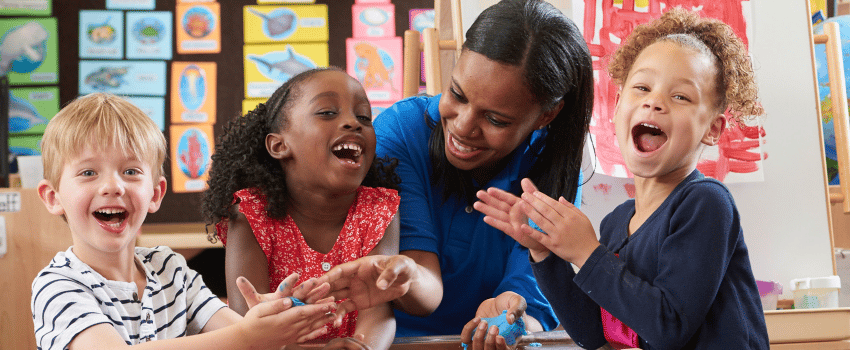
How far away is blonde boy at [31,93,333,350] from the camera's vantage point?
0.73m

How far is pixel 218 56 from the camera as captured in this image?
314 centimetres

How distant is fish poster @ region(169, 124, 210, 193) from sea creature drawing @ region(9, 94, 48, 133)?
624 millimetres

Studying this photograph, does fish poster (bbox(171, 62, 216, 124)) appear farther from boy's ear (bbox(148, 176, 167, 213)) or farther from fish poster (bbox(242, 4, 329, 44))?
boy's ear (bbox(148, 176, 167, 213))

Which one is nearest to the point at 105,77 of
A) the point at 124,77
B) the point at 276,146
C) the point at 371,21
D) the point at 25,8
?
the point at 124,77

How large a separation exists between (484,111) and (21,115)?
292 cm

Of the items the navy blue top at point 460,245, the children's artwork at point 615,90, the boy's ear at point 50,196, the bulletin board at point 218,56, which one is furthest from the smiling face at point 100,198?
→ the bulletin board at point 218,56

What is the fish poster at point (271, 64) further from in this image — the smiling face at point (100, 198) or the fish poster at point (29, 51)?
the smiling face at point (100, 198)

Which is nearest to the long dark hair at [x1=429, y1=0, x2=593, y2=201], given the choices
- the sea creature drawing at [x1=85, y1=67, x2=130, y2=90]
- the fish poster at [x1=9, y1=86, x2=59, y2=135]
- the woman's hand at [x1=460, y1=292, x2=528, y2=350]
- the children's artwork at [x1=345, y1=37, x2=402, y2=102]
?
the woman's hand at [x1=460, y1=292, x2=528, y2=350]

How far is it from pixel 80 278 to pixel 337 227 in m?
0.40

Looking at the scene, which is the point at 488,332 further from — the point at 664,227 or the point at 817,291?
the point at 817,291

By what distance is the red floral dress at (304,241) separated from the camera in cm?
100

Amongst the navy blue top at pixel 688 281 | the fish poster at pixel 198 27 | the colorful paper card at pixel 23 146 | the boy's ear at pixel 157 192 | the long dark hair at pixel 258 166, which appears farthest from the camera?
the fish poster at pixel 198 27

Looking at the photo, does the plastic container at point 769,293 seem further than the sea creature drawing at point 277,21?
No

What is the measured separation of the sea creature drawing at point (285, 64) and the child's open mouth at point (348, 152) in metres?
2.24
